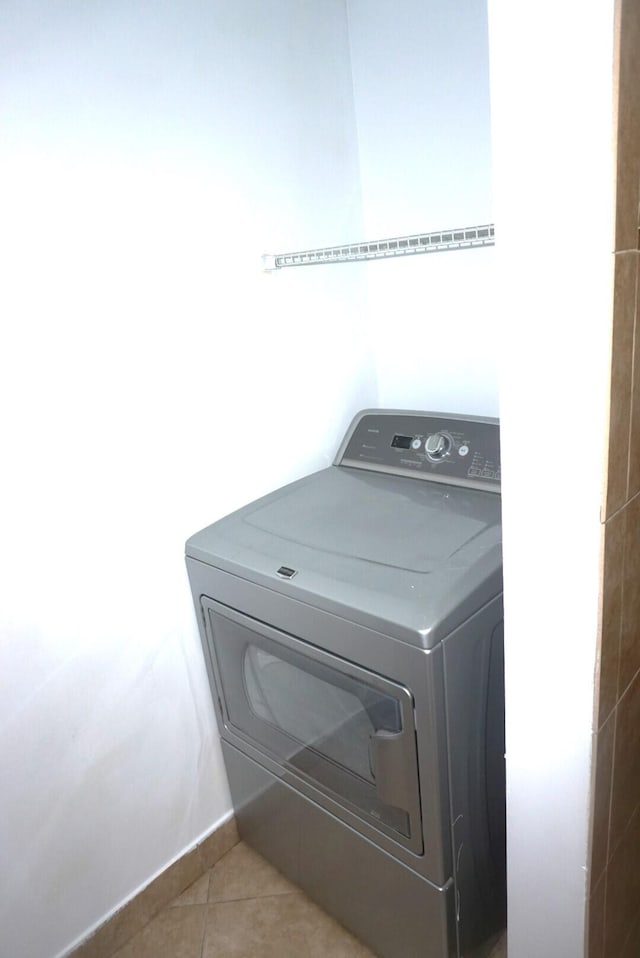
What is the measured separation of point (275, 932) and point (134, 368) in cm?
134

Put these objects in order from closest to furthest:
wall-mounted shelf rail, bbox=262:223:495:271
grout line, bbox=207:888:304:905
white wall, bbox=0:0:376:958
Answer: wall-mounted shelf rail, bbox=262:223:495:271, white wall, bbox=0:0:376:958, grout line, bbox=207:888:304:905

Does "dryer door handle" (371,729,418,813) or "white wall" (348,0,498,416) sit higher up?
"white wall" (348,0,498,416)

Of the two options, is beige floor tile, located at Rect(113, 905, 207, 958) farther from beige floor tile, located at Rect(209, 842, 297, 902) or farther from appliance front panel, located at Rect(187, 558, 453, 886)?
appliance front panel, located at Rect(187, 558, 453, 886)

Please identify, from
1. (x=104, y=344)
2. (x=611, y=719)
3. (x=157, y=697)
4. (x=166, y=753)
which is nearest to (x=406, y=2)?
(x=104, y=344)

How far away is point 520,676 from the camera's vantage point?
90 centimetres

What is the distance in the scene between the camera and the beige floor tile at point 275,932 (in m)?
1.56

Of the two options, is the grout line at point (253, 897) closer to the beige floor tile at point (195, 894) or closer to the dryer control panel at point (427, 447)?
the beige floor tile at point (195, 894)

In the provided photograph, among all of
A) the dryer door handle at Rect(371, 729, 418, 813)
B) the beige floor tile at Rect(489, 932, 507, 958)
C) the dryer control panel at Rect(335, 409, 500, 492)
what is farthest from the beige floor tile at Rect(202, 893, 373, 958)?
the dryer control panel at Rect(335, 409, 500, 492)

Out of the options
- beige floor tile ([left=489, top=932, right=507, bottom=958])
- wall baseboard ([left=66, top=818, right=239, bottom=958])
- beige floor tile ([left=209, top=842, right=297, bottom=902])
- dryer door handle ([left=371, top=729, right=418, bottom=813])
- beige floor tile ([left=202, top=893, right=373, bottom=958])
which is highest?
dryer door handle ([left=371, top=729, right=418, bottom=813])

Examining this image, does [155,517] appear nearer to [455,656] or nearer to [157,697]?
[157,697]

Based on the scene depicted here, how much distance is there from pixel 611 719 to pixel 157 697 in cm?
104

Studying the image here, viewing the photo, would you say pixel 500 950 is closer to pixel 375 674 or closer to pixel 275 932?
pixel 275 932

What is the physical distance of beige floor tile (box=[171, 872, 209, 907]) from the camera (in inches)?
67.3

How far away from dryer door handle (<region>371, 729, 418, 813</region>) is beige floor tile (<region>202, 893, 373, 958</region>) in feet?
1.82
